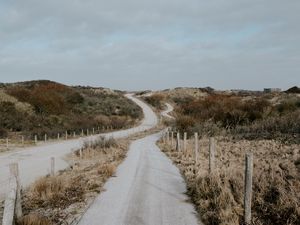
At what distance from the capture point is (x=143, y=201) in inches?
454

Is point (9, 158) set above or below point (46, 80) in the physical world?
below

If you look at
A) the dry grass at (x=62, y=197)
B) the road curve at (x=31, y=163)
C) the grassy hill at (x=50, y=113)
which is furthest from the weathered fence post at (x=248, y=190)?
the grassy hill at (x=50, y=113)

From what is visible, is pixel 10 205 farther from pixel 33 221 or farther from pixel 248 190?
pixel 248 190

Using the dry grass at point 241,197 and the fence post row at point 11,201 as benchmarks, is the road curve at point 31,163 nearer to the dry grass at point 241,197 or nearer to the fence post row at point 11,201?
the fence post row at point 11,201

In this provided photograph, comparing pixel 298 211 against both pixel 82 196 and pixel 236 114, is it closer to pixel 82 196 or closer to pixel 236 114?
pixel 82 196

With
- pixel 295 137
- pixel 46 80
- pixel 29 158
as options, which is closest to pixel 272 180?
pixel 295 137

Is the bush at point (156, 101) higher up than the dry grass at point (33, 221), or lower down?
higher up

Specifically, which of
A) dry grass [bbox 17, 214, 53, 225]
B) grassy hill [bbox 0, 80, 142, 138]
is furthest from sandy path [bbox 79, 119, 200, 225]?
grassy hill [bbox 0, 80, 142, 138]

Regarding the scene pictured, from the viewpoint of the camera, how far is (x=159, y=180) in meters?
15.2

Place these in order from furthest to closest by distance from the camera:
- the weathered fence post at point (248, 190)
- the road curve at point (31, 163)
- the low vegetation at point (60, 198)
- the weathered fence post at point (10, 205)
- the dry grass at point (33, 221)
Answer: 1. the road curve at point (31, 163)
2. the low vegetation at point (60, 198)
3. the dry grass at point (33, 221)
4. the weathered fence post at point (248, 190)
5. the weathered fence post at point (10, 205)

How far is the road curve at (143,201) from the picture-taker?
963 cm

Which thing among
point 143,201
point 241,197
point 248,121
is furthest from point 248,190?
point 248,121

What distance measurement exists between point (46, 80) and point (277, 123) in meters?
93.5

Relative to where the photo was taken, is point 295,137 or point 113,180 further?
point 295,137
